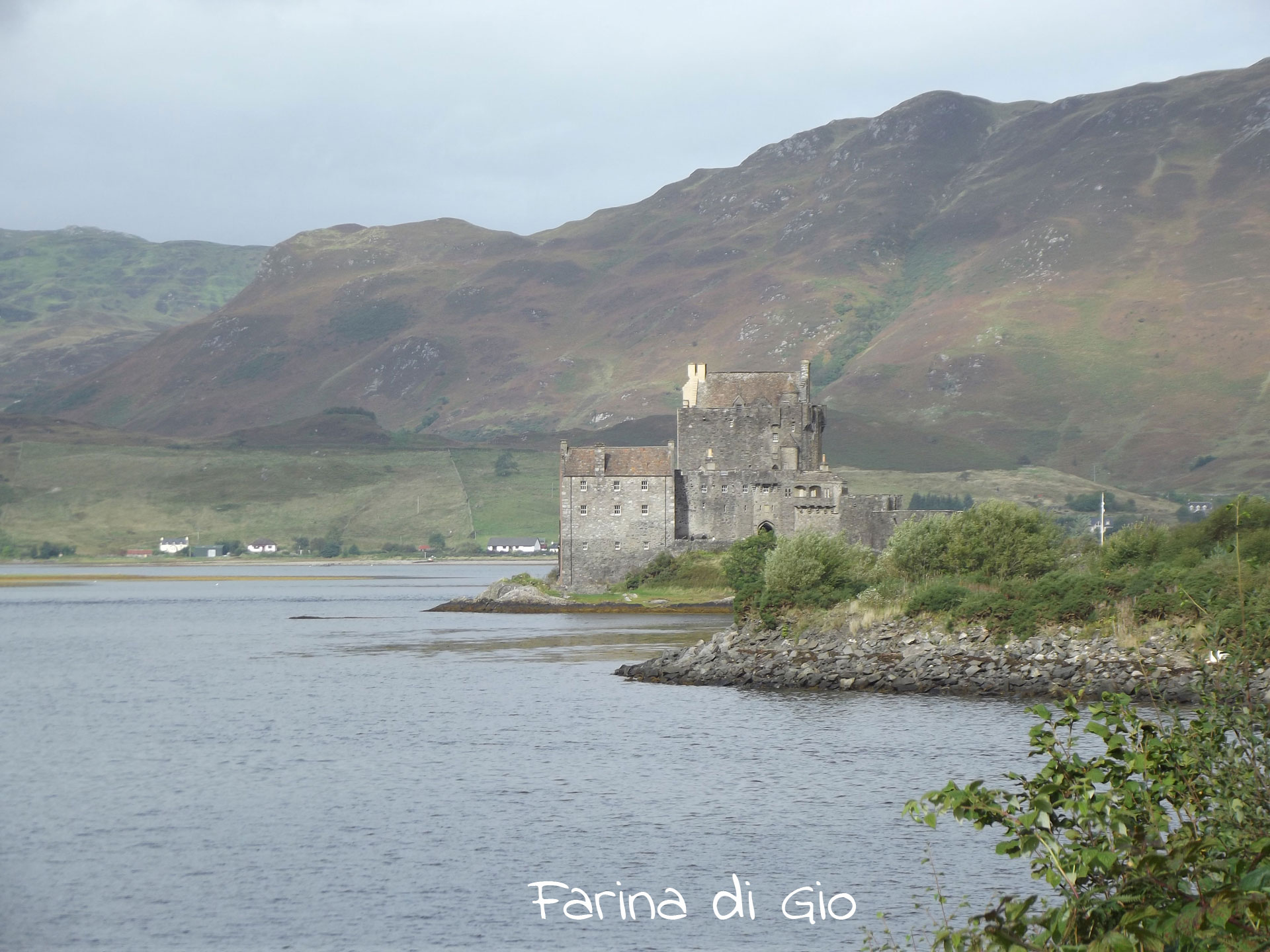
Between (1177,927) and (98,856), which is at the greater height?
(1177,927)

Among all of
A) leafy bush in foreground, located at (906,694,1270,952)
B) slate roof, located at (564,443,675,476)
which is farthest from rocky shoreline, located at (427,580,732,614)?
leafy bush in foreground, located at (906,694,1270,952)

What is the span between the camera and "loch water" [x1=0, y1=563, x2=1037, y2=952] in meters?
25.5

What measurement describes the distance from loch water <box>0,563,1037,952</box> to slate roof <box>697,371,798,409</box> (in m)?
44.9

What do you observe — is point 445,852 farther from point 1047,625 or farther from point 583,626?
point 583,626

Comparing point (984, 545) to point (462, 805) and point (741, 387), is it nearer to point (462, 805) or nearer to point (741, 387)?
point (462, 805)

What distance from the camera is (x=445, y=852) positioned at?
30734 millimetres

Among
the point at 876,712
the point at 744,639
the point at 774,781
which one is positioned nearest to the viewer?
the point at 774,781

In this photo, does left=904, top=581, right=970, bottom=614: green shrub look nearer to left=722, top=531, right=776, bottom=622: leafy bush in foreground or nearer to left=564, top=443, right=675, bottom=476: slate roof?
left=722, top=531, right=776, bottom=622: leafy bush in foreground

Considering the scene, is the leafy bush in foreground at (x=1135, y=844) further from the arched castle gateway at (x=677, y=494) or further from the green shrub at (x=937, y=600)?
the arched castle gateway at (x=677, y=494)

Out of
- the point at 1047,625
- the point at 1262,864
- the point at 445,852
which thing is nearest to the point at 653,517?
the point at 1047,625

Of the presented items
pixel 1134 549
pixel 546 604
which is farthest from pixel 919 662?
pixel 546 604

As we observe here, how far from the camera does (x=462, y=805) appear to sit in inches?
1415

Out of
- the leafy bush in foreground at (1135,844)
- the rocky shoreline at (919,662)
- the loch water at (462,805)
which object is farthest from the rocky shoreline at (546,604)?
the leafy bush in foreground at (1135,844)

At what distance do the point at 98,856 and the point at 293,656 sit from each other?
49.3 m
